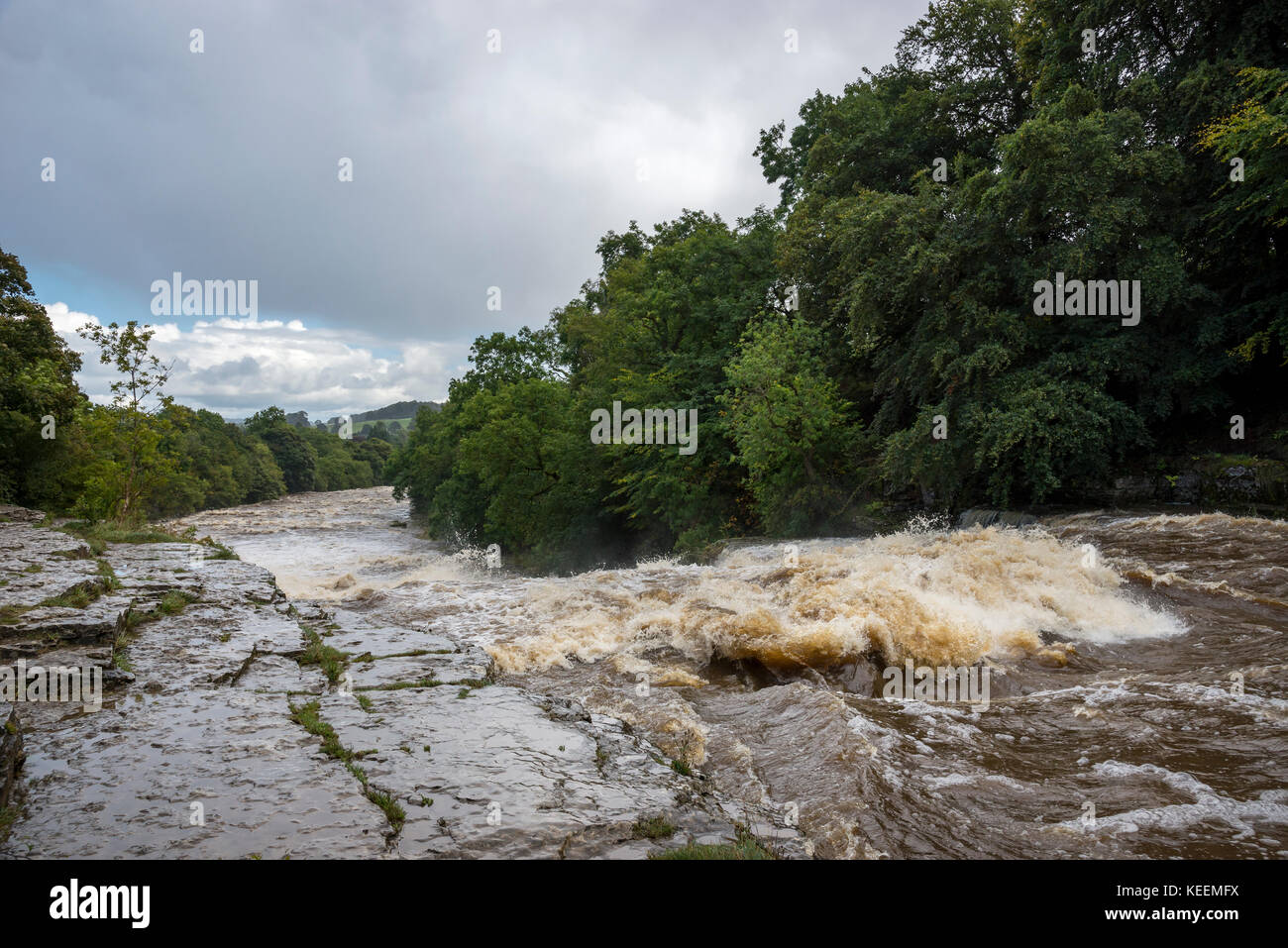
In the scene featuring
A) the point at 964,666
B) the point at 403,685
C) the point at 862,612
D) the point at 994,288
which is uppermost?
the point at 994,288

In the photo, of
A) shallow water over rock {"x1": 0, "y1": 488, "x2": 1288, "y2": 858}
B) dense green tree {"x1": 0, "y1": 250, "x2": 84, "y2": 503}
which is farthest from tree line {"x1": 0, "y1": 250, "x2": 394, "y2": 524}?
shallow water over rock {"x1": 0, "y1": 488, "x2": 1288, "y2": 858}

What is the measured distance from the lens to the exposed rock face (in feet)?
11.2

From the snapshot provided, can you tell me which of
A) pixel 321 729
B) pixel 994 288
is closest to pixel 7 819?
pixel 321 729

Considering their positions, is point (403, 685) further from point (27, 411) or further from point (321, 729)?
point (27, 411)

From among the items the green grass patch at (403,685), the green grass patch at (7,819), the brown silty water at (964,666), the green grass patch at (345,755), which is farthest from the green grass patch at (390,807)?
the green grass patch at (403,685)

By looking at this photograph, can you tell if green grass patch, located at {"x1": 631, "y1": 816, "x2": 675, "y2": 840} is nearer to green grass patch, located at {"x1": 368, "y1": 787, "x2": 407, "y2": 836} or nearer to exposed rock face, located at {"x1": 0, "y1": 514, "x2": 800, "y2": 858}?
exposed rock face, located at {"x1": 0, "y1": 514, "x2": 800, "y2": 858}

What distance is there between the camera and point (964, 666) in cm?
736

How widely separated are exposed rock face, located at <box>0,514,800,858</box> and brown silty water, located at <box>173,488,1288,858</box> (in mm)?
999

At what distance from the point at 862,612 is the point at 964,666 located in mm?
1448

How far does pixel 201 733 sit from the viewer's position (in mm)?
4789

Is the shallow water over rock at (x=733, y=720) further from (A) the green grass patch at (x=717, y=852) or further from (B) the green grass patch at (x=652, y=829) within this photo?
(A) the green grass patch at (x=717, y=852)

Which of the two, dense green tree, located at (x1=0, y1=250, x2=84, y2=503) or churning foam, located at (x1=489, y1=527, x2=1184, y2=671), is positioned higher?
dense green tree, located at (x1=0, y1=250, x2=84, y2=503)
